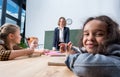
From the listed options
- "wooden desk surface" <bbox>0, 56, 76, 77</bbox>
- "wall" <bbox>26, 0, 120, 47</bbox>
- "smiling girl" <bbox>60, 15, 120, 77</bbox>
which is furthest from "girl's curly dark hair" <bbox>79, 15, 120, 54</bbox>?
"wall" <bbox>26, 0, 120, 47</bbox>

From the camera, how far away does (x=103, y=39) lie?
2.47ft

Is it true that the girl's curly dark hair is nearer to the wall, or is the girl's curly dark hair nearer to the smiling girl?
the smiling girl

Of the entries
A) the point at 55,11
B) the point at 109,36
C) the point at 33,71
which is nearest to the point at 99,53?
the point at 109,36

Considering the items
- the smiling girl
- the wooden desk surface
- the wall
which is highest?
the wall

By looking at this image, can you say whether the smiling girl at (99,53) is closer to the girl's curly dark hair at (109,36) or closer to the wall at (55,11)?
the girl's curly dark hair at (109,36)

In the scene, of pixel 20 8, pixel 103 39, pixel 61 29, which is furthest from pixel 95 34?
pixel 20 8

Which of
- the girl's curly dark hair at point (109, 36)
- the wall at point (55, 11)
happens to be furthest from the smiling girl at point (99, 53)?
the wall at point (55, 11)

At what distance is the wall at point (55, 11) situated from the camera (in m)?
5.30

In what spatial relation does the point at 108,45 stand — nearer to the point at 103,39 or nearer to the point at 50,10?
the point at 103,39

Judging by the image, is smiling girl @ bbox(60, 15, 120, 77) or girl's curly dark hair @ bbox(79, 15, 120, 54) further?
girl's curly dark hair @ bbox(79, 15, 120, 54)

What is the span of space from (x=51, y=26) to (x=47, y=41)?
1.30ft

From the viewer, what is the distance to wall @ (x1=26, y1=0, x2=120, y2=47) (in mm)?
5305

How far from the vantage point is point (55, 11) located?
5.54 metres

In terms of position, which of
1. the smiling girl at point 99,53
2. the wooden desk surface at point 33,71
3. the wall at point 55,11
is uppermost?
the wall at point 55,11
